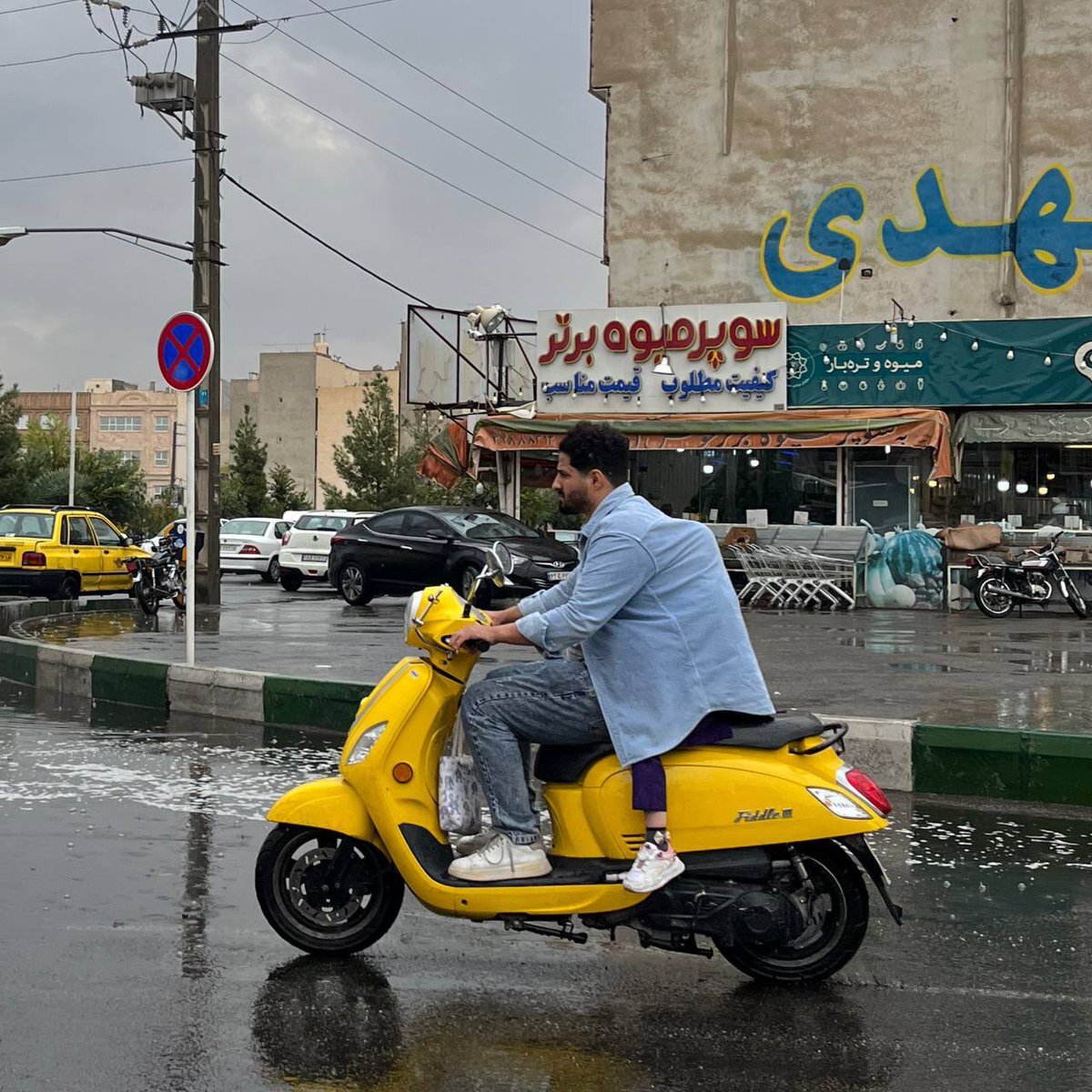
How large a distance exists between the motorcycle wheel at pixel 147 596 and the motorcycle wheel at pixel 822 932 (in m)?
16.3

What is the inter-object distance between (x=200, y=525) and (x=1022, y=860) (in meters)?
16.2

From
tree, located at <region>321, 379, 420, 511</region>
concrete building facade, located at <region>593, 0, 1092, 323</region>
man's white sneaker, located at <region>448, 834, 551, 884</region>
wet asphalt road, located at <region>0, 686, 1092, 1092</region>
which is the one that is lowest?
wet asphalt road, located at <region>0, 686, 1092, 1092</region>

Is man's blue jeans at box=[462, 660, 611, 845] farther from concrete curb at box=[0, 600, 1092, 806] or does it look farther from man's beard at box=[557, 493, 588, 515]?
concrete curb at box=[0, 600, 1092, 806]

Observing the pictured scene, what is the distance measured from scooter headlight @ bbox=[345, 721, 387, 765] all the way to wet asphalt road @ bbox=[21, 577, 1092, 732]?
4665mm

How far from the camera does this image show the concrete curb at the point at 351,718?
745cm

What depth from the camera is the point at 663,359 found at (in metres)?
25.0

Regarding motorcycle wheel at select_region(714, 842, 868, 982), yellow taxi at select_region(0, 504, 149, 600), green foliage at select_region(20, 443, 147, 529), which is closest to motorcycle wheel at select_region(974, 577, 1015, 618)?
yellow taxi at select_region(0, 504, 149, 600)

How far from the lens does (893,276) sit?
87.5 feet

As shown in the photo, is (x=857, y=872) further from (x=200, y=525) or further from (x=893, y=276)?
(x=893, y=276)

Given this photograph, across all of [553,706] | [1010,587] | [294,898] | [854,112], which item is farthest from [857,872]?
[854,112]

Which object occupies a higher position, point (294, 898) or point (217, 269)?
point (217, 269)

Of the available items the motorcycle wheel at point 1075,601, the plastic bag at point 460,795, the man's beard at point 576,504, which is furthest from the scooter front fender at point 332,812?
the motorcycle wheel at point 1075,601

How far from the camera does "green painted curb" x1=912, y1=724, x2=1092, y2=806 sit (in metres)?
7.38

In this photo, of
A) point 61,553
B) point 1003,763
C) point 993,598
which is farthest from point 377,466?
point 1003,763
